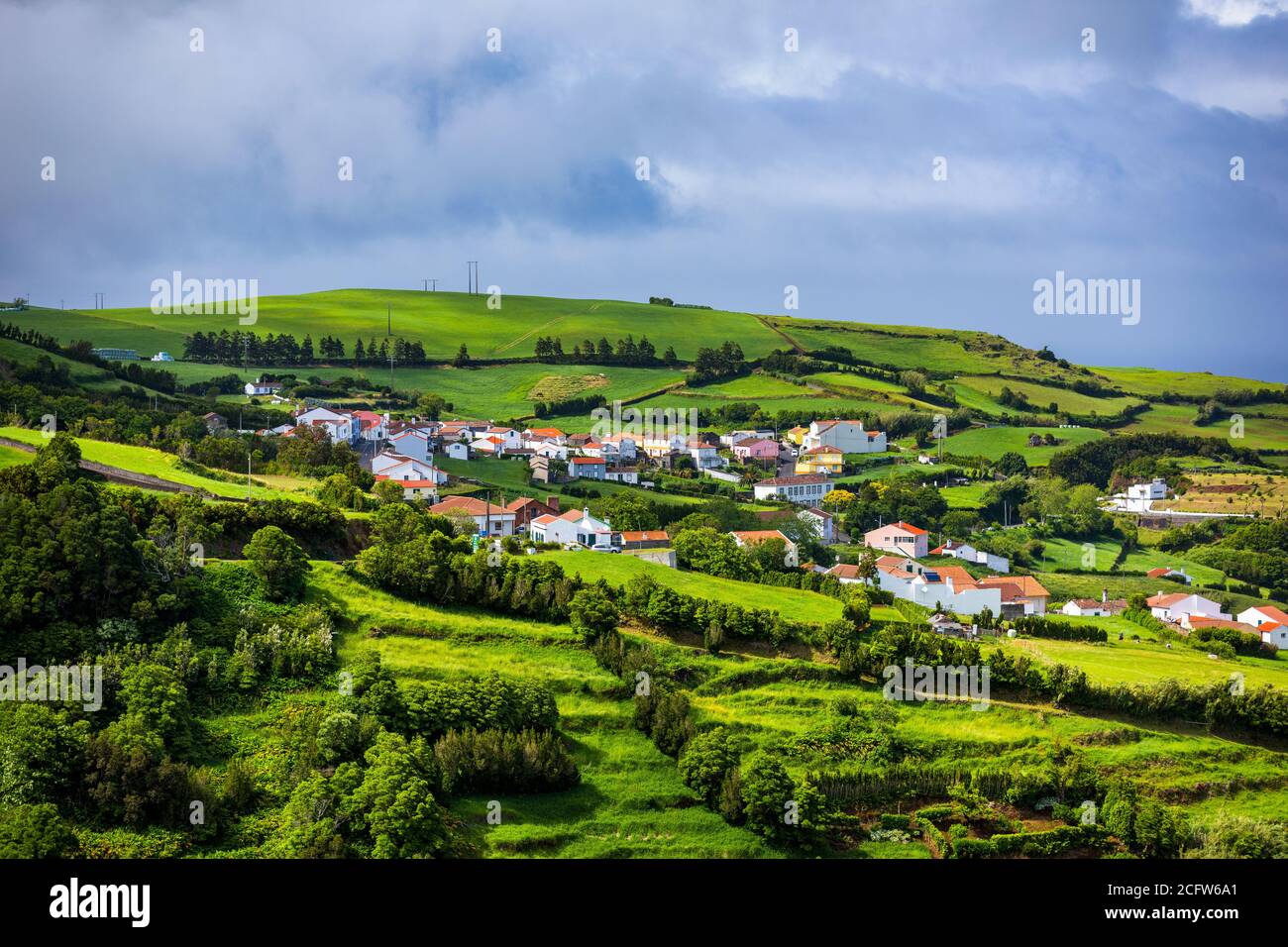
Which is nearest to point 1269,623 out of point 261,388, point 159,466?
point 159,466

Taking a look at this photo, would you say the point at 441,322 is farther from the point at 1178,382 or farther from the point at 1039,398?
the point at 1178,382

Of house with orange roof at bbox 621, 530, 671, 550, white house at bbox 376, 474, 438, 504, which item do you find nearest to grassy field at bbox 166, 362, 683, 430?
white house at bbox 376, 474, 438, 504

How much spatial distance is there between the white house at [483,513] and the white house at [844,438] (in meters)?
40.8

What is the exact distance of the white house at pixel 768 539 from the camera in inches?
2239

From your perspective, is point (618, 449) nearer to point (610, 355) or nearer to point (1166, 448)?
point (610, 355)

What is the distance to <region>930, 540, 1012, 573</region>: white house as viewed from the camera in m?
70.1

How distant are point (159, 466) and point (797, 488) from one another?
45.7 meters

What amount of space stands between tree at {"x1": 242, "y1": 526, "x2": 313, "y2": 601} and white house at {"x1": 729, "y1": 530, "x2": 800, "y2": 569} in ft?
81.7

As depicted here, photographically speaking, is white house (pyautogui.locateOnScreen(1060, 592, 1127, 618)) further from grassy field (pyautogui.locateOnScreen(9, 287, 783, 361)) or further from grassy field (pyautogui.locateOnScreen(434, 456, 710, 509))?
grassy field (pyautogui.locateOnScreen(9, 287, 783, 361))

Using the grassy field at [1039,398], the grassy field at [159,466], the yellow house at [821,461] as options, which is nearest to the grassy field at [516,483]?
the yellow house at [821,461]

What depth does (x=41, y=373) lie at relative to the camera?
70.8 m

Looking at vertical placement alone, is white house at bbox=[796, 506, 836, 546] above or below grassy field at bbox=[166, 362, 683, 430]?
below

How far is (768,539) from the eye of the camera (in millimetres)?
58562
